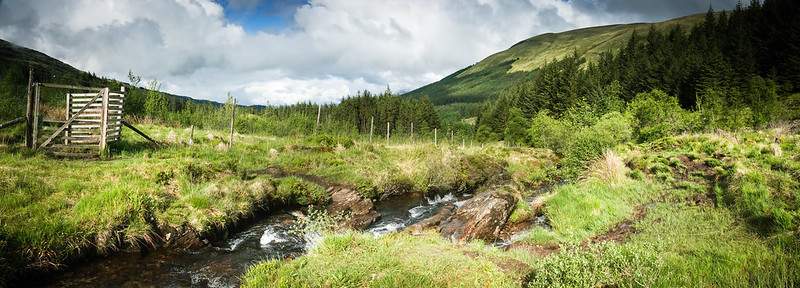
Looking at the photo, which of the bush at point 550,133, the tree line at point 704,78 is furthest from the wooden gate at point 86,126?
the bush at point 550,133

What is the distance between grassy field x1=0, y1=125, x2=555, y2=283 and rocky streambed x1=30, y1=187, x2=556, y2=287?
54 cm

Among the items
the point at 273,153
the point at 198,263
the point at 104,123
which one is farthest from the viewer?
the point at 273,153

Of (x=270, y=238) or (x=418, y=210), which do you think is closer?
(x=270, y=238)

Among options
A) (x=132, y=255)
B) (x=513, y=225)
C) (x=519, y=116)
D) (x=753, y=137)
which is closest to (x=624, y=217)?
(x=513, y=225)

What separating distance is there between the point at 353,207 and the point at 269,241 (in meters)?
5.49

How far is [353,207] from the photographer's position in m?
17.4

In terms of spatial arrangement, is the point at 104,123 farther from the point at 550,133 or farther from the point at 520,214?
the point at 550,133

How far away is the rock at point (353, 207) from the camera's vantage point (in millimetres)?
15661

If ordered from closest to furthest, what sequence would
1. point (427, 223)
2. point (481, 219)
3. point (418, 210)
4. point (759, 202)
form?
1. point (759, 202)
2. point (481, 219)
3. point (427, 223)
4. point (418, 210)

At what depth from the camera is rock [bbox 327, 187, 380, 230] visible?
15.7 m

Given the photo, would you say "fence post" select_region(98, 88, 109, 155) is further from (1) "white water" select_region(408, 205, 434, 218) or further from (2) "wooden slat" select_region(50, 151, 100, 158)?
(1) "white water" select_region(408, 205, 434, 218)

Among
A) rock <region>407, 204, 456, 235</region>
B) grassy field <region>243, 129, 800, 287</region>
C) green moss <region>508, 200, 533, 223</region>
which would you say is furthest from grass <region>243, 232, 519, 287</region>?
green moss <region>508, 200, 533, 223</region>

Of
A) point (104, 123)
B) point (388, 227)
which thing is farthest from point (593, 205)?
point (104, 123)

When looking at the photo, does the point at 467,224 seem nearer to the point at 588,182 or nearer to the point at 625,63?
the point at 588,182
